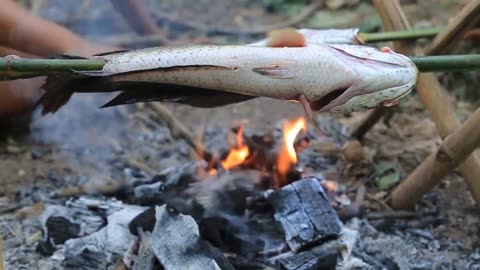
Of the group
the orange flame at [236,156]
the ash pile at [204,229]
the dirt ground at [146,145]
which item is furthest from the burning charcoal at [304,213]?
the dirt ground at [146,145]

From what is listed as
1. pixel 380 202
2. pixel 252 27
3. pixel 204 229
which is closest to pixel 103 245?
pixel 204 229

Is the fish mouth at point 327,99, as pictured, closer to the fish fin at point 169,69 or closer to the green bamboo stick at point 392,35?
the fish fin at point 169,69

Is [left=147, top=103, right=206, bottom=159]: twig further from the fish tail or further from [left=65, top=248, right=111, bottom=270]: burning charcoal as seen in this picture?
the fish tail

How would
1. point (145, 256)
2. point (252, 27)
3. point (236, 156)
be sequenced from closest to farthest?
point (145, 256) → point (236, 156) → point (252, 27)

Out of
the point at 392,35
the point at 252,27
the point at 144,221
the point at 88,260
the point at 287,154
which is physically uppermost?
the point at 252,27

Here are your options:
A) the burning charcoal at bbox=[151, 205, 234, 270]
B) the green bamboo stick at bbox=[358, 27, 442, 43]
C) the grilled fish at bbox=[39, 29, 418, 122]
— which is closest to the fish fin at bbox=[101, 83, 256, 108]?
the grilled fish at bbox=[39, 29, 418, 122]

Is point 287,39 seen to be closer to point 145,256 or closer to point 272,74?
point 272,74
